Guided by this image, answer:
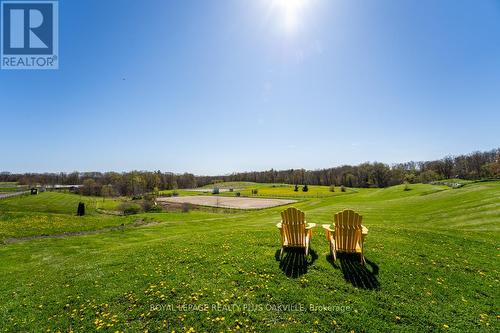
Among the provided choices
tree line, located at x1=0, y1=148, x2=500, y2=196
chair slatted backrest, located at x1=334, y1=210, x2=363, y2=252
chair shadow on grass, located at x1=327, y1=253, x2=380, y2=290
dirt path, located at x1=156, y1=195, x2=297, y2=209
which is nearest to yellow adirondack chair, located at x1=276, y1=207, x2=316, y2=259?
chair shadow on grass, located at x1=327, y1=253, x2=380, y2=290

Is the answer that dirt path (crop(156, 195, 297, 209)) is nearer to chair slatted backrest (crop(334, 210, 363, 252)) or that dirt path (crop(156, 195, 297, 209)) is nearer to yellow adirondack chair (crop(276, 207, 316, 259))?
yellow adirondack chair (crop(276, 207, 316, 259))

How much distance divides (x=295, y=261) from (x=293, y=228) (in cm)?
107

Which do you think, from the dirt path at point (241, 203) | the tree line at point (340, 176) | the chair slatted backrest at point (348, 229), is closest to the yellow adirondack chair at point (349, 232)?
the chair slatted backrest at point (348, 229)

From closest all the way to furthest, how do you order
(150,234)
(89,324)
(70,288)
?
(89,324)
(70,288)
(150,234)

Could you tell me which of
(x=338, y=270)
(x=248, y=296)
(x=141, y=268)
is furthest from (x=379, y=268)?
(x=141, y=268)

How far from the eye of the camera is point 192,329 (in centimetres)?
448

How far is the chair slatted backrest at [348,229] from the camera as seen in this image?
7.31 m

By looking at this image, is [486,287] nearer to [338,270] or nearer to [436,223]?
[338,270]

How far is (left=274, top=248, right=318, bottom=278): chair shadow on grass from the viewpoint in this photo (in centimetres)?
654

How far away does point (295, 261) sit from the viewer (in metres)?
7.26

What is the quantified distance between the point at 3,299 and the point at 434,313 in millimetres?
10223

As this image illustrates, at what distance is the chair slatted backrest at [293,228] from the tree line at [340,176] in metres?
63.6

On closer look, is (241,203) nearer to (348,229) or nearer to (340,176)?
(348,229)

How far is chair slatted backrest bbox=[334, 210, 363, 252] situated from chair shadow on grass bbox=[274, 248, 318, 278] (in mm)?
994
